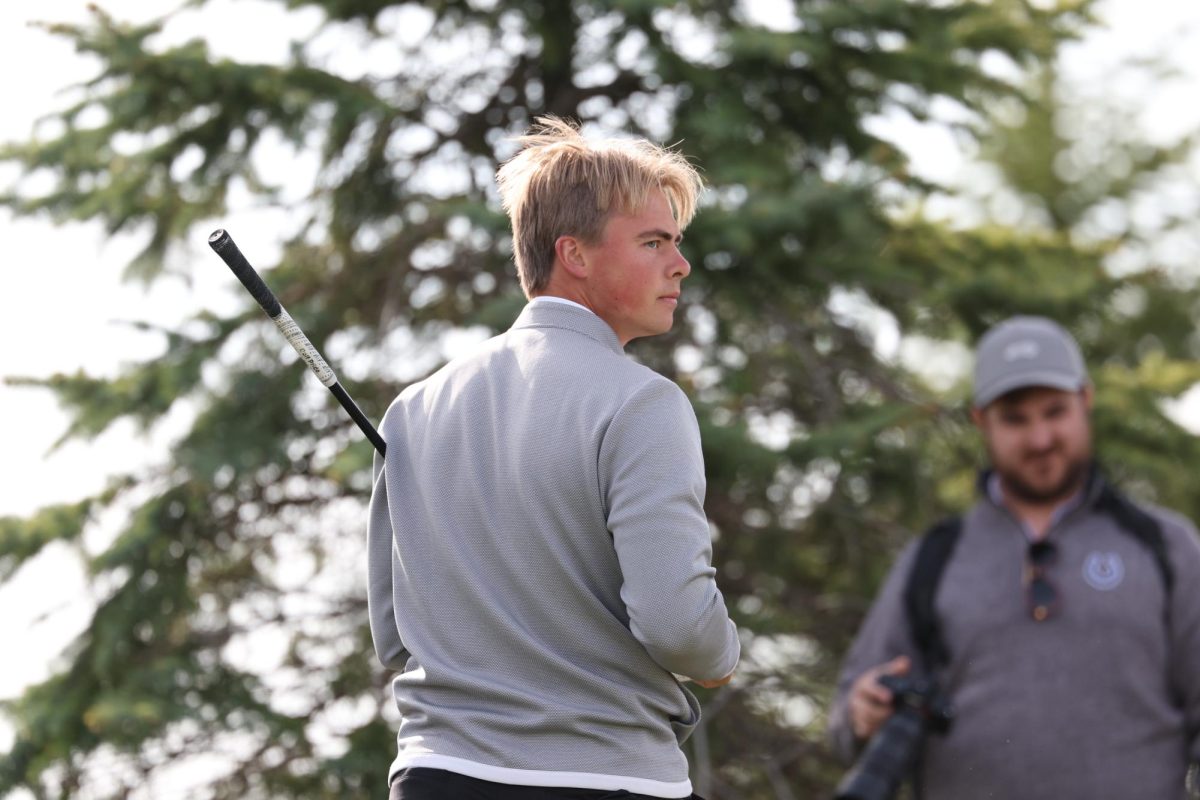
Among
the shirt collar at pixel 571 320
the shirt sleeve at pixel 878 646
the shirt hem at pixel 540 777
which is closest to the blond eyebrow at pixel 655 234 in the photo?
the shirt collar at pixel 571 320

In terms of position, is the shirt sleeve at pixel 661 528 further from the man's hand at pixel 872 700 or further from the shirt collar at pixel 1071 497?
the shirt collar at pixel 1071 497

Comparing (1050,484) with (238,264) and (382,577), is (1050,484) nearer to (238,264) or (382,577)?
(382,577)

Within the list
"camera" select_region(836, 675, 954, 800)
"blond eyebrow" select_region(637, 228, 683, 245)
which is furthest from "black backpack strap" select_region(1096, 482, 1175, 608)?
"blond eyebrow" select_region(637, 228, 683, 245)

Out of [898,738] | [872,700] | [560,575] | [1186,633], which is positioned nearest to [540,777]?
[560,575]

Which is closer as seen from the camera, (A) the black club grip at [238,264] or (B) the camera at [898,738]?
(A) the black club grip at [238,264]

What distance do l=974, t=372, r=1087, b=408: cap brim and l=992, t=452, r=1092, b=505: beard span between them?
19cm

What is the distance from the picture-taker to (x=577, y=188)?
226cm

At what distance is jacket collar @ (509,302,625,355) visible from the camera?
2203 millimetres

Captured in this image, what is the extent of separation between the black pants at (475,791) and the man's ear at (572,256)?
0.70 m

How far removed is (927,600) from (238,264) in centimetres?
243

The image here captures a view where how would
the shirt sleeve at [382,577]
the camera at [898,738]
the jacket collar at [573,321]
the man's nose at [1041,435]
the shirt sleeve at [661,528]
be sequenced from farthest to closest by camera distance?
the man's nose at [1041,435]
the camera at [898,738]
the shirt sleeve at [382,577]
the jacket collar at [573,321]
the shirt sleeve at [661,528]

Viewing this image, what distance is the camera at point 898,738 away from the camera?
357 centimetres

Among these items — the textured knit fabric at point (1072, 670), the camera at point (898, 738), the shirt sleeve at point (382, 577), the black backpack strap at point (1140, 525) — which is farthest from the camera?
the black backpack strap at point (1140, 525)

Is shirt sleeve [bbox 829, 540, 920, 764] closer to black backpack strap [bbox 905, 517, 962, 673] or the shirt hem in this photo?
black backpack strap [bbox 905, 517, 962, 673]
